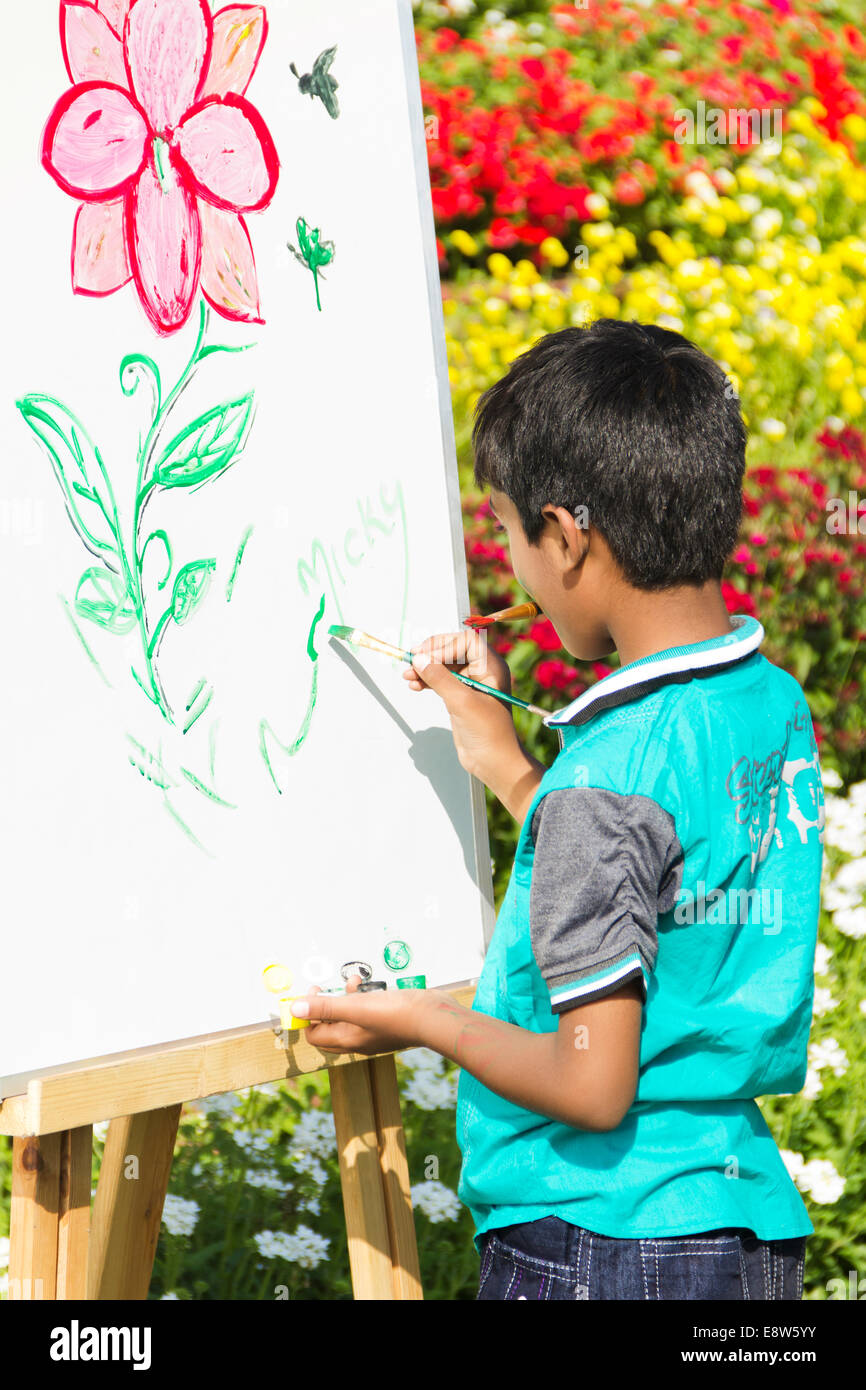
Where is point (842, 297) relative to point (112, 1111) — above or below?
above

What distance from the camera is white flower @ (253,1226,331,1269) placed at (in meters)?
2.59

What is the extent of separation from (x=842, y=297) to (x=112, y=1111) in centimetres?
374

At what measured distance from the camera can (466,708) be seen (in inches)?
69.6

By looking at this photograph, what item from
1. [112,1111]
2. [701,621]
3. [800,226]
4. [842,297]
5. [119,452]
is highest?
[800,226]

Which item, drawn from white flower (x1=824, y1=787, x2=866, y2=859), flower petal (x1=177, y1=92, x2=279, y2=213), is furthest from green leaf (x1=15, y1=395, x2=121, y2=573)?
white flower (x1=824, y1=787, x2=866, y2=859)

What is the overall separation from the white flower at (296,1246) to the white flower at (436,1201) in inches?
8.0

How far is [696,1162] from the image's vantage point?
4.55ft

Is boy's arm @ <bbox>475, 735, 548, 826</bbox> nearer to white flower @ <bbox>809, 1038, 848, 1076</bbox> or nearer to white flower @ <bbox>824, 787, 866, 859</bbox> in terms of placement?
white flower @ <bbox>809, 1038, 848, 1076</bbox>

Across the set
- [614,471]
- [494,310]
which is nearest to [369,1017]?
[614,471]

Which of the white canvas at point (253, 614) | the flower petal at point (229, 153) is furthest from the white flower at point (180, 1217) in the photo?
the flower petal at point (229, 153)

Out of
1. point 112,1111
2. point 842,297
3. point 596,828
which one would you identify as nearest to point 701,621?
point 596,828

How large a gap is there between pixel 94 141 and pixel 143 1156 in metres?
1.22

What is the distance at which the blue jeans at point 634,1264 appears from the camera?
54.2 inches
